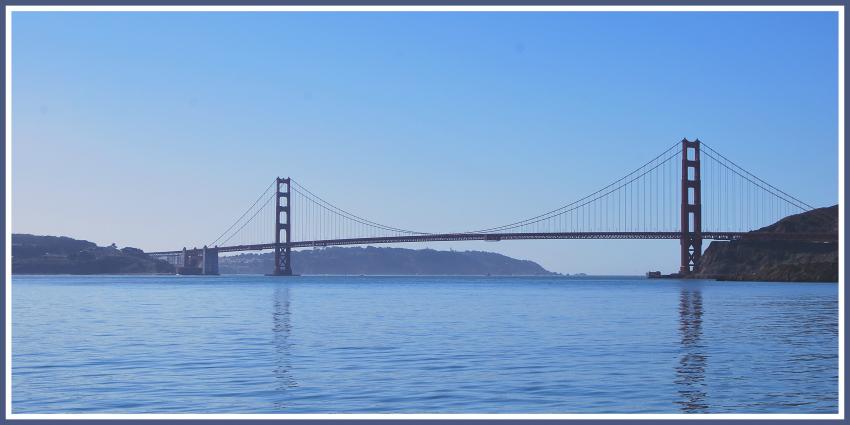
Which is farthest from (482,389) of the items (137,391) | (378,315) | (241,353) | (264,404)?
(378,315)

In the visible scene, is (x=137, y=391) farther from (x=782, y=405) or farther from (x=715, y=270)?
(x=715, y=270)

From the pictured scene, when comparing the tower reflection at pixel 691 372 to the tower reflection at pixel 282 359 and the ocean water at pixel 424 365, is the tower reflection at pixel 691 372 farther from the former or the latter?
the tower reflection at pixel 282 359

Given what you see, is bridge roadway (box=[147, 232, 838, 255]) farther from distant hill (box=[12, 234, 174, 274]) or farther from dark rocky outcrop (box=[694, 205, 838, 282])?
distant hill (box=[12, 234, 174, 274])

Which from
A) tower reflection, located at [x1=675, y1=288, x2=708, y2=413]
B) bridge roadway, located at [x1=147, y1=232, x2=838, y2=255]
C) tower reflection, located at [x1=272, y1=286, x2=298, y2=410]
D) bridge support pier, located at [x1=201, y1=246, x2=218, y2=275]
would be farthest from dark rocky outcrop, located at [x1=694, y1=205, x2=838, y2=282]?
tower reflection, located at [x1=272, y1=286, x2=298, y2=410]

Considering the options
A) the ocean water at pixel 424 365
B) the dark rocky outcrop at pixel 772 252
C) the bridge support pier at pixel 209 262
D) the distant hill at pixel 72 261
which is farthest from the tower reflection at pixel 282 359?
the distant hill at pixel 72 261

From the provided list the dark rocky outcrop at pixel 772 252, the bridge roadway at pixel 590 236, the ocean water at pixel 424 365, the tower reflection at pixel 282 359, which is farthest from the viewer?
the dark rocky outcrop at pixel 772 252

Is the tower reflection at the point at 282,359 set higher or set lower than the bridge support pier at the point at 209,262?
higher

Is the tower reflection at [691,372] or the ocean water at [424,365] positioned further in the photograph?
the ocean water at [424,365]

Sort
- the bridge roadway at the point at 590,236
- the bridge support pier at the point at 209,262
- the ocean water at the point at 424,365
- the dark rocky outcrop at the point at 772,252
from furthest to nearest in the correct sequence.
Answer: the bridge support pier at the point at 209,262 < the dark rocky outcrop at the point at 772,252 < the bridge roadway at the point at 590,236 < the ocean water at the point at 424,365
